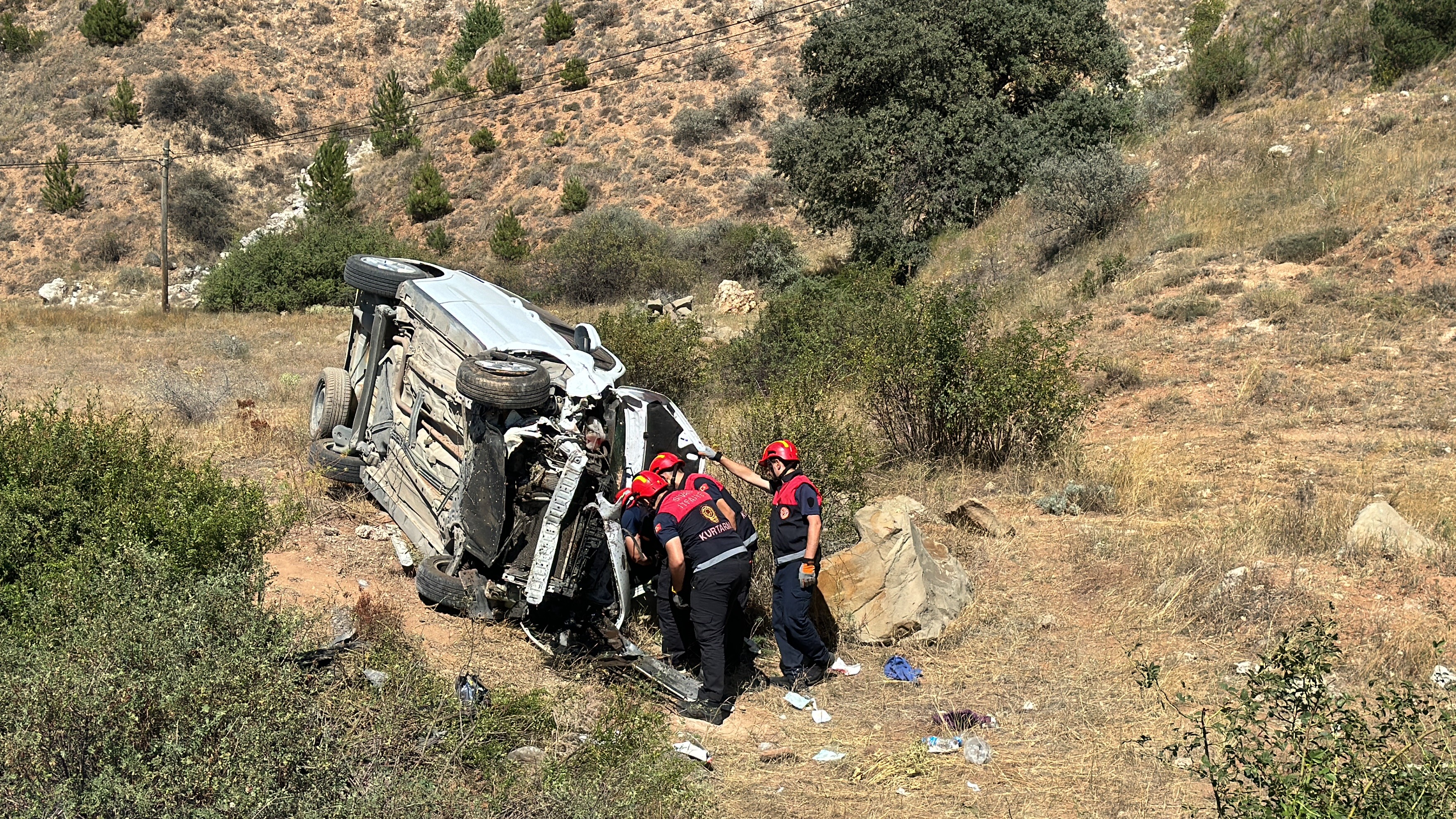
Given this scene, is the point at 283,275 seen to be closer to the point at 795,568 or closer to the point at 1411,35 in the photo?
the point at 795,568

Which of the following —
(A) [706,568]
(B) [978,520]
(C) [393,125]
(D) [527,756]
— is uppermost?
(A) [706,568]

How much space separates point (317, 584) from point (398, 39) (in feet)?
164

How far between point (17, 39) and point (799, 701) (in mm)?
56715

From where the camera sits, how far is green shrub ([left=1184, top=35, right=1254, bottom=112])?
22234 mm

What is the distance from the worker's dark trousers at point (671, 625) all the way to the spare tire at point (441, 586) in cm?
136

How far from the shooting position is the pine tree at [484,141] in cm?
4166

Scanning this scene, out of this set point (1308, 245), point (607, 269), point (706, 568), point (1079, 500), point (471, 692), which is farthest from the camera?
point (607, 269)

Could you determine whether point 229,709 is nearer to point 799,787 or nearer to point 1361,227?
point 799,787

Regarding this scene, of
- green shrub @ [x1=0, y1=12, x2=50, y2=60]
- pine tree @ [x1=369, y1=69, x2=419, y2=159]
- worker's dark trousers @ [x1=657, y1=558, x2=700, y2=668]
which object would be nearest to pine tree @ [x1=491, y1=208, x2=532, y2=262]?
pine tree @ [x1=369, y1=69, x2=419, y2=159]

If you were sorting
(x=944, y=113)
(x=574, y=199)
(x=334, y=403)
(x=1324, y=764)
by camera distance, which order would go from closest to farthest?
(x=1324, y=764), (x=334, y=403), (x=944, y=113), (x=574, y=199)

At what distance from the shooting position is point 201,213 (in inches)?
1644

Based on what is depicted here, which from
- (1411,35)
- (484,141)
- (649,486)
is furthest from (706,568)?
(484,141)

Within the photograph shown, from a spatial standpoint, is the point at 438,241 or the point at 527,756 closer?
the point at 527,756

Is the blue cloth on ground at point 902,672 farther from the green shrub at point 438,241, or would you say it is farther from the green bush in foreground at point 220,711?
the green shrub at point 438,241
